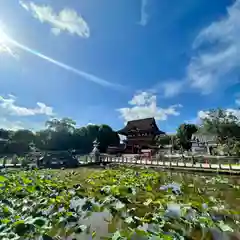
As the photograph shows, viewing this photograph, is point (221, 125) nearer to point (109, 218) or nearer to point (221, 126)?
point (221, 126)

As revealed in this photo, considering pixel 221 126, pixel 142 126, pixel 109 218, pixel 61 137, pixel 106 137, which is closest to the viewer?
pixel 109 218

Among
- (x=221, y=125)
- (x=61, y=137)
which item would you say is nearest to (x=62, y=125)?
(x=61, y=137)

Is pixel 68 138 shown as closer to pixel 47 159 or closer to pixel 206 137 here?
pixel 47 159

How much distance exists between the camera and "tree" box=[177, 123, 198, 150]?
36.2 metres

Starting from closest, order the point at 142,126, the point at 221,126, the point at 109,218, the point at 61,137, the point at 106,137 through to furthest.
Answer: the point at 109,218 → the point at 221,126 → the point at 142,126 → the point at 61,137 → the point at 106,137

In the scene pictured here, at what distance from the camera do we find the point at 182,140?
37344mm

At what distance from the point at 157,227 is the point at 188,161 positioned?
54.6ft

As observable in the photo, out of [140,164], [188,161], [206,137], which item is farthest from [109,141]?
[188,161]

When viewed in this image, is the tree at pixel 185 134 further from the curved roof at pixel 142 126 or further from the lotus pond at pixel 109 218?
the lotus pond at pixel 109 218

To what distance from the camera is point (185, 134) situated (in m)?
41.8

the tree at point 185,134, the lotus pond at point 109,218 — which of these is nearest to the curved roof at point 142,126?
the tree at point 185,134

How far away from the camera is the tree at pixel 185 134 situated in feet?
119

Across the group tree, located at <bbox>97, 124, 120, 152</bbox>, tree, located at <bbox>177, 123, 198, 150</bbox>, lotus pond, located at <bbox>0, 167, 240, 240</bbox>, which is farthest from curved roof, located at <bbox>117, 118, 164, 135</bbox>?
lotus pond, located at <bbox>0, 167, 240, 240</bbox>

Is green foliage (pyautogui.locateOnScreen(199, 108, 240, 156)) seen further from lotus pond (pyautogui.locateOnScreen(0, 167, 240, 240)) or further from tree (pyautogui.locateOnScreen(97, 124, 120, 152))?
lotus pond (pyautogui.locateOnScreen(0, 167, 240, 240))
